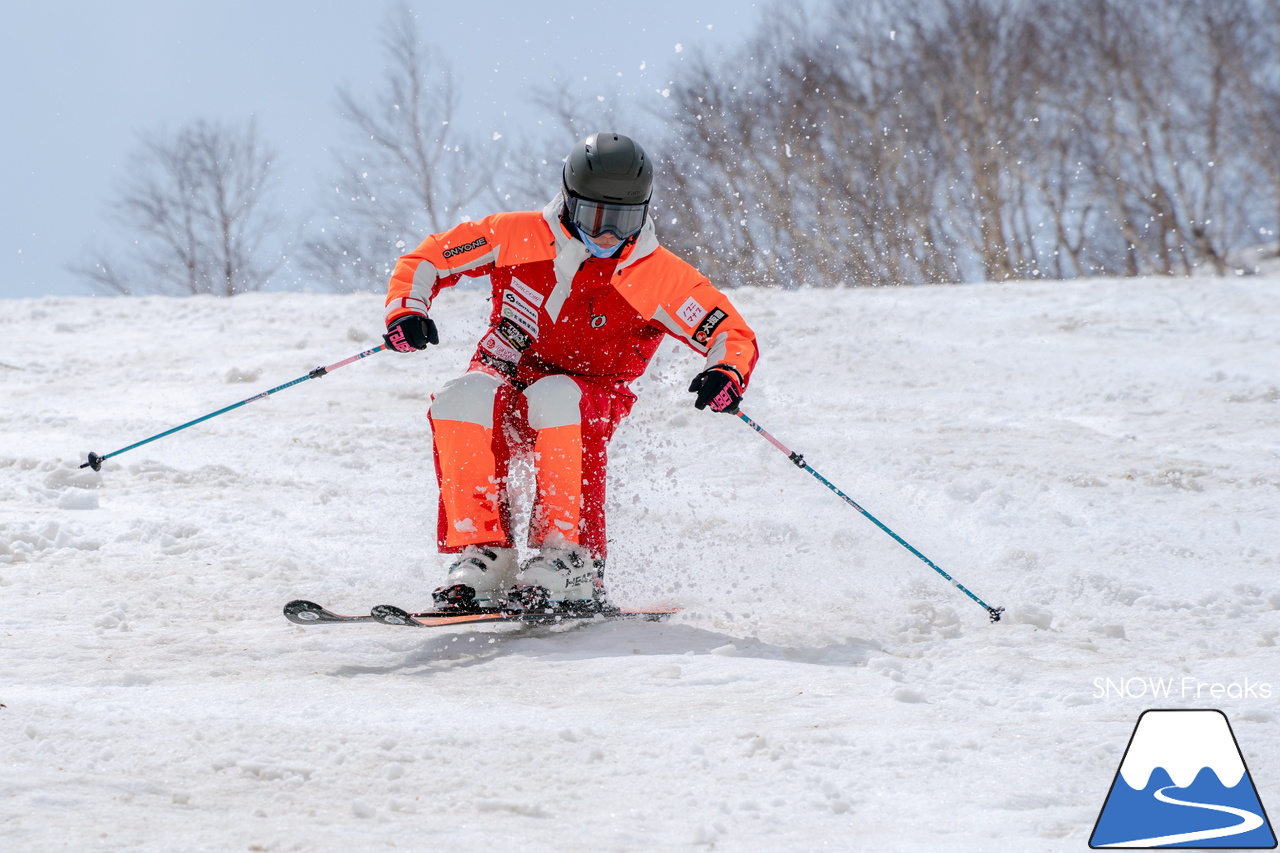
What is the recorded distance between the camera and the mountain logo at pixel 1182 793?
2.04 meters

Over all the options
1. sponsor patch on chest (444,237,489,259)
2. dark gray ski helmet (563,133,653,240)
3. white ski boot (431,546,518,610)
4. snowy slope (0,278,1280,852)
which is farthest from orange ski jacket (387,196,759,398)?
snowy slope (0,278,1280,852)

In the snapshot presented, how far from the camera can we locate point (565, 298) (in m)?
3.79

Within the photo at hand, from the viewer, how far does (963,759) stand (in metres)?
2.33

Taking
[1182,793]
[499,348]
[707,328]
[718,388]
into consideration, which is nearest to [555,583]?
[718,388]

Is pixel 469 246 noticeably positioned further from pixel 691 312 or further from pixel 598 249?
pixel 691 312

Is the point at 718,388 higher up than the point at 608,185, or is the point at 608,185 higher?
the point at 608,185

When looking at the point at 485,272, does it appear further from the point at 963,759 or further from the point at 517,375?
the point at 963,759

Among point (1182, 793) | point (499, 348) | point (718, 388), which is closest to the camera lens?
point (1182, 793)

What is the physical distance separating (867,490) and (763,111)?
773 inches

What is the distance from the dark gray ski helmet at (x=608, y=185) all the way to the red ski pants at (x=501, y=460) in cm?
54

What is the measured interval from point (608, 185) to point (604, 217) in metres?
0.10

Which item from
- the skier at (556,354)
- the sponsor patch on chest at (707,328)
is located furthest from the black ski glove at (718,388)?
the sponsor patch on chest at (707,328)

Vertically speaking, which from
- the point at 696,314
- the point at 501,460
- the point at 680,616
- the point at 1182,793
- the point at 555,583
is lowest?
the point at 1182,793

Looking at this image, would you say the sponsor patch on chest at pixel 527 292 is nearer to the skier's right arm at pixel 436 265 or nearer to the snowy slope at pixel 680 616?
the skier's right arm at pixel 436 265
